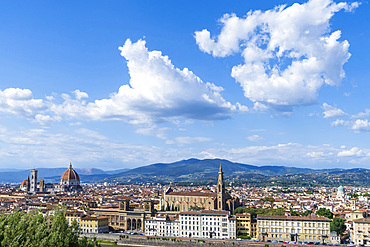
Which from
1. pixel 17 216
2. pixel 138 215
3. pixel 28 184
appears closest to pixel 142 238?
pixel 138 215

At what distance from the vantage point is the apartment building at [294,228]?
51.6m

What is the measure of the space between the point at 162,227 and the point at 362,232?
92.9 feet

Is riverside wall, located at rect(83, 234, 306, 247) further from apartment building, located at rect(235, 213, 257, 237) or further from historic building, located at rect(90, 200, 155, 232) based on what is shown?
historic building, located at rect(90, 200, 155, 232)

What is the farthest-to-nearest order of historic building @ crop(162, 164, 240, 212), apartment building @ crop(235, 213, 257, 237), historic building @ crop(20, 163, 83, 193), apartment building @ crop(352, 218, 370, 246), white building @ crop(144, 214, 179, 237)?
historic building @ crop(20, 163, 83, 193)
historic building @ crop(162, 164, 240, 212)
white building @ crop(144, 214, 179, 237)
apartment building @ crop(235, 213, 257, 237)
apartment building @ crop(352, 218, 370, 246)

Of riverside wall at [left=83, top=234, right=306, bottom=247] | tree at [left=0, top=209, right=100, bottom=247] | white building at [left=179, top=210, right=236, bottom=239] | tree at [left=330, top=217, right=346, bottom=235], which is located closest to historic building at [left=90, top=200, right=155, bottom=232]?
riverside wall at [left=83, top=234, right=306, bottom=247]

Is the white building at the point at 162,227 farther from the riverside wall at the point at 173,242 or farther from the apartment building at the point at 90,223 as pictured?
the apartment building at the point at 90,223

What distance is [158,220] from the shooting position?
6097cm

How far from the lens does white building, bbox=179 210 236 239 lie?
56.4m

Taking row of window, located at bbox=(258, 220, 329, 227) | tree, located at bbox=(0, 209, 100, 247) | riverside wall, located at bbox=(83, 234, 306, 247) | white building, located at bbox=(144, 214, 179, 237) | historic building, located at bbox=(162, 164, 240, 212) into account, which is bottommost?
riverside wall, located at bbox=(83, 234, 306, 247)

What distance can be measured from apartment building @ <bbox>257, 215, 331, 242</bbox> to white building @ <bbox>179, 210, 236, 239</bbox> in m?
4.37

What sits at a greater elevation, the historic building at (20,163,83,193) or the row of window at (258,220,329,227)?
the historic building at (20,163,83,193)

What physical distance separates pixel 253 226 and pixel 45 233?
4272 cm

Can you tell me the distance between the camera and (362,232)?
5034 cm

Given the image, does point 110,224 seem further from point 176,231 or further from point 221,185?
point 221,185
